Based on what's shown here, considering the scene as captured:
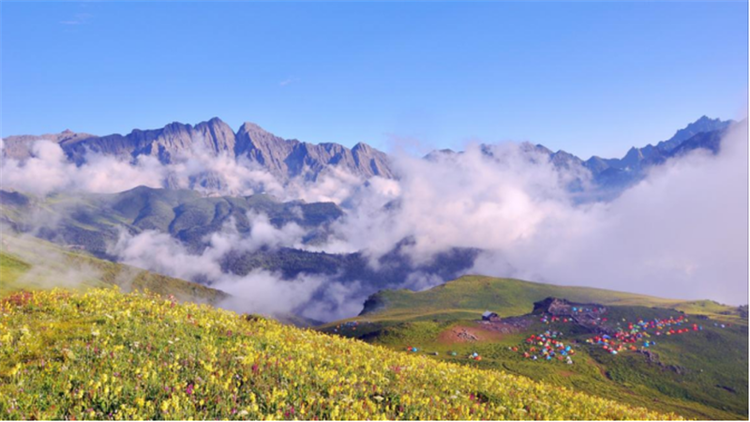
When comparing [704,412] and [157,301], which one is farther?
[704,412]

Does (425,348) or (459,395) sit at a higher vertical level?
(459,395)

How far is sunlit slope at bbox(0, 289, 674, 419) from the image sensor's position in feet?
37.7

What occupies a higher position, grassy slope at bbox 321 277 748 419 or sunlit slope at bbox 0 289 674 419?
sunlit slope at bbox 0 289 674 419

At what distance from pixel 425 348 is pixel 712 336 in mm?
96848

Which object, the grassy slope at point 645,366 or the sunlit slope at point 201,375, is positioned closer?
the sunlit slope at point 201,375

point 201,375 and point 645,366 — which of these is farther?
point 645,366

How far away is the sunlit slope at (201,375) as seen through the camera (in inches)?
452

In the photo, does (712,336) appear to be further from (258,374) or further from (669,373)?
(258,374)

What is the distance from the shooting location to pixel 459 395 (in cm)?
1688

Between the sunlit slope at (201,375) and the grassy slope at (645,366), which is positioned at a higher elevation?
the sunlit slope at (201,375)

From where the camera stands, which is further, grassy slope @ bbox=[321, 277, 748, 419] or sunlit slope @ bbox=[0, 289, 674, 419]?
grassy slope @ bbox=[321, 277, 748, 419]

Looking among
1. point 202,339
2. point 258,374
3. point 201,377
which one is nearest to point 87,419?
point 201,377

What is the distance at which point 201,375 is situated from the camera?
13258mm

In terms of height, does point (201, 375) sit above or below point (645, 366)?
above
